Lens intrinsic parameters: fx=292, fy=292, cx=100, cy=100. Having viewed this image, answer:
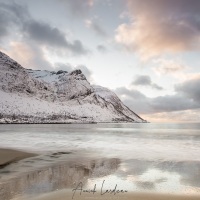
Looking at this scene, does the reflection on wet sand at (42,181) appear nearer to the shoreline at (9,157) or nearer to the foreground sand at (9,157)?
the shoreline at (9,157)

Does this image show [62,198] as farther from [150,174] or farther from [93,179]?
[150,174]

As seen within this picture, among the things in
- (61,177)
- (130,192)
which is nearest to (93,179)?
(61,177)

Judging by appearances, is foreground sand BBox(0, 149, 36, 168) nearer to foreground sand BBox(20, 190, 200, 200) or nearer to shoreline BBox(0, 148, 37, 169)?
shoreline BBox(0, 148, 37, 169)

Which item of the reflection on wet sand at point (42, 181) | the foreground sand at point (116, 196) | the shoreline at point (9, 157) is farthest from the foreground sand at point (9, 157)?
the foreground sand at point (116, 196)

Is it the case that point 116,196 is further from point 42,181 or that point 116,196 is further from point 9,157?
point 9,157

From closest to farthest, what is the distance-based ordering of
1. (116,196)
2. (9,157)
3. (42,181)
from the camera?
(116,196) → (42,181) → (9,157)

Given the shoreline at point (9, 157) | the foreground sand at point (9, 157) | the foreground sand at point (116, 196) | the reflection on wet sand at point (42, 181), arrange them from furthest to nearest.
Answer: the foreground sand at point (9, 157) → the shoreline at point (9, 157) → the reflection on wet sand at point (42, 181) → the foreground sand at point (116, 196)

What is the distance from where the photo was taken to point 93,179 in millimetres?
12969

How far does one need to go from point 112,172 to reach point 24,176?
4415 mm

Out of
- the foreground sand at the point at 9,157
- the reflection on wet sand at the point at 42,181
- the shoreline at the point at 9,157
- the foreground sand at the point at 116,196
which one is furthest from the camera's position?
the foreground sand at the point at 9,157

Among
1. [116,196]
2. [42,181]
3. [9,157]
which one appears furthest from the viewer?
[9,157]

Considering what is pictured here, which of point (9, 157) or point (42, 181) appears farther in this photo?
point (9, 157)

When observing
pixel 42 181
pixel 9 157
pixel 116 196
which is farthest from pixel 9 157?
pixel 116 196

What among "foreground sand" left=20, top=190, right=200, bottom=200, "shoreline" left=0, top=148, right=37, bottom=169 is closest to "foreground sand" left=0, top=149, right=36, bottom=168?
"shoreline" left=0, top=148, right=37, bottom=169
